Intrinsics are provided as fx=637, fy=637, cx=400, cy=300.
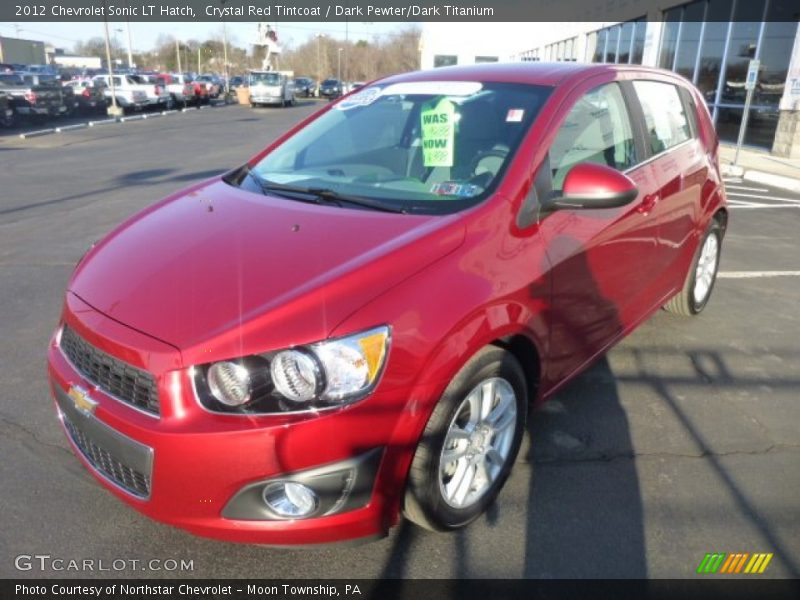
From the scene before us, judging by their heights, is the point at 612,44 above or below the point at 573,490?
above

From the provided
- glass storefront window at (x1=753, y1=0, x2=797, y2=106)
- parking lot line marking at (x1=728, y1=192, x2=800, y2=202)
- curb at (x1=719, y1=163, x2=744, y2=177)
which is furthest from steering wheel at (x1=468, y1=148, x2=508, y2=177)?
glass storefront window at (x1=753, y1=0, x2=797, y2=106)

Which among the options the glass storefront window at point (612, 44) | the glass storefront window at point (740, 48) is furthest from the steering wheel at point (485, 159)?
the glass storefront window at point (612, 44)

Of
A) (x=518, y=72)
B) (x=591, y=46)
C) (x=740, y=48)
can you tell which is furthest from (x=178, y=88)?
(x=518, y=72)

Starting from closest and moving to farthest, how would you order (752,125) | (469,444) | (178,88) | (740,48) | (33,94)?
(469,444)
(740,48)
(752,125)
(33,94)
(178,88)

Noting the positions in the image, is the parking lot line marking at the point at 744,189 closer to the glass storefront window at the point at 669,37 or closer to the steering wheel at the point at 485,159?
the glass storefront window at the point at 669,37

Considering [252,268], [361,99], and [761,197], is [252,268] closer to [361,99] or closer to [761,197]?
[361,99]

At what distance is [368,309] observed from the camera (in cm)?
208

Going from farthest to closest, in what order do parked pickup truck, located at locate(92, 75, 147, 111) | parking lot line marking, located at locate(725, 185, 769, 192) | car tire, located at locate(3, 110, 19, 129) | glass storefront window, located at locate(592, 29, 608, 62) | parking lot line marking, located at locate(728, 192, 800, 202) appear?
parked pickup truck, located at locate(92, 75, 147, 111), glass storefront window, located at locate(592, 29, 608, 62), car tire, located at locate(3, 110, 19, 129), parking lot line marking, located at locate(725, 185, 769, 192), parking lot line marking, located at locate(728, 192, 800, 202)

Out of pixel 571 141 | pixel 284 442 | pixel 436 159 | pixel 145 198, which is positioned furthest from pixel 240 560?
pixel 145 198

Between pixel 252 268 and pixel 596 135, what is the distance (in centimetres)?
194

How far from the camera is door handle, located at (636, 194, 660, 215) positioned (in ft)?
11.2

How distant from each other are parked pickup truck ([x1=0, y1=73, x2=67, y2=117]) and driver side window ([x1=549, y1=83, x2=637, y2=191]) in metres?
23.9

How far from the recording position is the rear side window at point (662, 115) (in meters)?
3.72

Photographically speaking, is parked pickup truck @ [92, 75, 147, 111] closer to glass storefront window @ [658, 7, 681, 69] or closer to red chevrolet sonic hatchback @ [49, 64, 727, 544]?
glass storefront window @ [658, 7, 681, 69]
